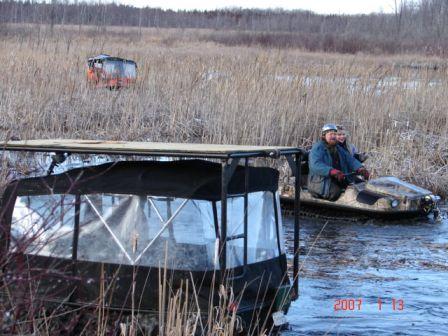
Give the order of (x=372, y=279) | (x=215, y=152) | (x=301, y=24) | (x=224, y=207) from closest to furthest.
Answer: (x=224, y=207) → (x=215, y=152) → (x=372, y=279) → (x=301, y=24)

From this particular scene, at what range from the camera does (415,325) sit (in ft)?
25.9

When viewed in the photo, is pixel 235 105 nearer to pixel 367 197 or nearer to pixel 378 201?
pixel 367 197

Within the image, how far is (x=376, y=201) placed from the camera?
12773mm

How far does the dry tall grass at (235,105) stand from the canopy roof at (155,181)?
7229 millimetres

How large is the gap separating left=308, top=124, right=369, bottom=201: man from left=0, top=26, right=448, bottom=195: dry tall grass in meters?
1.48

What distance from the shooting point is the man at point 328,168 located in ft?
42.4

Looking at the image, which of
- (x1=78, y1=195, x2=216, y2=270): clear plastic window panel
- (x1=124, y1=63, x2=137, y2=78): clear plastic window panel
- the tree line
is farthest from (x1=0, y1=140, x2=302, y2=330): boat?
the tree line

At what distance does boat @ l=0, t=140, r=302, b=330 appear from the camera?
20.6ft

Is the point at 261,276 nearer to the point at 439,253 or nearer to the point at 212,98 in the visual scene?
the point at 439,253

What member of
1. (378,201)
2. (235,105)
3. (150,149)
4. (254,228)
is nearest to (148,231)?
(150,149)

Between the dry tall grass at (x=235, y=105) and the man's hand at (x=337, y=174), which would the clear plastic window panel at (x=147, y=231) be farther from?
the dry tall grass at (x=235, y=105)

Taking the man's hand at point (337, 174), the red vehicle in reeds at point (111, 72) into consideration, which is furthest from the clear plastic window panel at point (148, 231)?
the red vehicle in reeds at point (111, 72)

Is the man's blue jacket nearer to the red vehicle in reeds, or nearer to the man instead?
the man

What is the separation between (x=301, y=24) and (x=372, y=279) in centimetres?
4936
